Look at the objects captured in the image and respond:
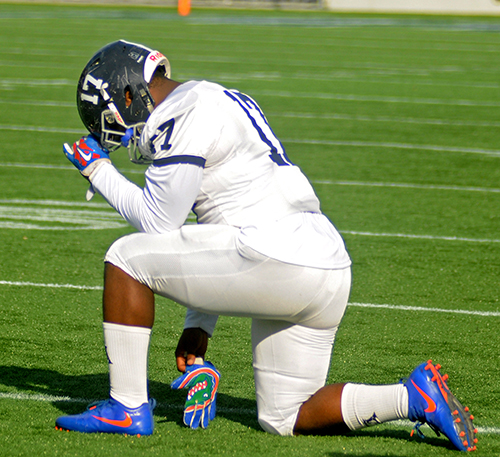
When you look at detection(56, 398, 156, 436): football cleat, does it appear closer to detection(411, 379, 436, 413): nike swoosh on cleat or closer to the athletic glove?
the athletic glove

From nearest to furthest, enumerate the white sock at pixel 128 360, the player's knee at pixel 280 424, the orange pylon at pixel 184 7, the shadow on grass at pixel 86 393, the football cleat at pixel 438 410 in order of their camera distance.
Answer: the football cleat at pixel 438 410 → the white sock at pixel 128 360 → the player's knee at pixel 280 424 → the shadow on grass at pixel 86 393 → the orange pylon at pixel 184 7

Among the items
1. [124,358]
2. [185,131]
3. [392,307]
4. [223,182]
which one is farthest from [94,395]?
[392,307]

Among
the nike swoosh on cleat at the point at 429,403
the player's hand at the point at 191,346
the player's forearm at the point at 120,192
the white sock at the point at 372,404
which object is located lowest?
the player's hand at the point at 191,346

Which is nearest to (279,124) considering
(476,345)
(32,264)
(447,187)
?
(447,187)

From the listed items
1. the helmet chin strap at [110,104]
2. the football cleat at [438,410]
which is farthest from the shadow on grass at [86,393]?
the helmet chin strap at [110,104]

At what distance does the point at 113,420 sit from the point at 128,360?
0.70 ft

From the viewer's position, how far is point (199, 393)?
10.1ft

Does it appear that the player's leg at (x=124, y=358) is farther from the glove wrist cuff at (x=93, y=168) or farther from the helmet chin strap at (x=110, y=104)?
the helmet chin strap at (x=110, y=104)

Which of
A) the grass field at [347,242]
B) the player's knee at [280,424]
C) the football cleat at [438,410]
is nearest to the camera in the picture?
the football cleat at [438,410]

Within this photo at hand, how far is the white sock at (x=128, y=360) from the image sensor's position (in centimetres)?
292

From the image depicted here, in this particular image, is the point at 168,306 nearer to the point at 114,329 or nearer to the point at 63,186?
the point at 114,329

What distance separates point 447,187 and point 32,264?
3.95 m

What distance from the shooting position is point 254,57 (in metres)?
17.9

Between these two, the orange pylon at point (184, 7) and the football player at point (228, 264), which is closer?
the football player at point (228, 264)
